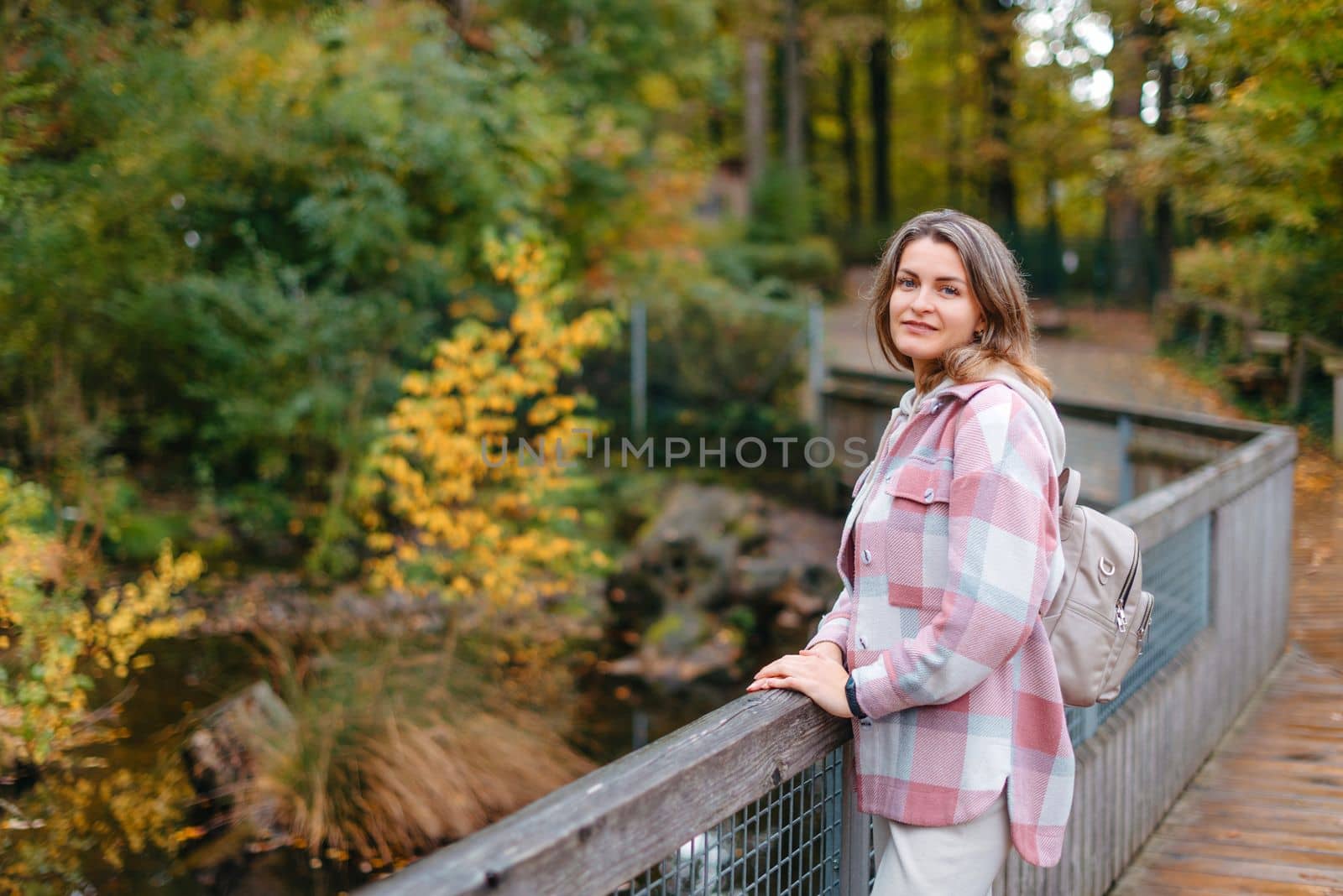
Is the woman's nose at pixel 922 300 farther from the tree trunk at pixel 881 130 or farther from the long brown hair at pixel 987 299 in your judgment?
the tree trunk at pixel 881 130

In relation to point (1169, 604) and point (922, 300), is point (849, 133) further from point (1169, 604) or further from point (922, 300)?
point (922, 300)

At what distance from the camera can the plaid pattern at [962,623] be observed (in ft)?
5.53

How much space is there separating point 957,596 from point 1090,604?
14.2 inches

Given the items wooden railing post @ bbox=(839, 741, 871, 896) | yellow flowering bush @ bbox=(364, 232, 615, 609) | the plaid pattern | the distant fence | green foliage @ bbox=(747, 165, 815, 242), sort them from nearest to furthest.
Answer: the distant fence < the plaid pattern < wooden railing post @ bbox=(839, 741, 871, 896) < yellow flowering bush @ bbox=(364, 232, 615, 609) < green foliage @ bbox=(747, 165, 815, 242)

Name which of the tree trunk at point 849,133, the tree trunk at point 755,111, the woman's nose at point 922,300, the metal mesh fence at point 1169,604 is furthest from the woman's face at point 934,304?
the tree trunk at point 849,133

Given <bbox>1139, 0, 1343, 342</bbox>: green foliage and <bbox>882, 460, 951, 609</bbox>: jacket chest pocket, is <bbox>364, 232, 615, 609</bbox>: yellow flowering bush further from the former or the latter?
<bbox>882, 460, 951, 609</bbox>: jacket chest pocket

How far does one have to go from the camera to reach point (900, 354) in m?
2.07

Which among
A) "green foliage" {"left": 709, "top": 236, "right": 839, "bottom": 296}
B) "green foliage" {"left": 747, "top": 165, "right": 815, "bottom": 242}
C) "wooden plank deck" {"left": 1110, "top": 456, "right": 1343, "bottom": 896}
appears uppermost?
"green foliage" {"left": 747, "top": 165, "right": 815, "bottom": 242}

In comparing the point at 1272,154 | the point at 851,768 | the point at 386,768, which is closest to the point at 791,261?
the point at 1272,154

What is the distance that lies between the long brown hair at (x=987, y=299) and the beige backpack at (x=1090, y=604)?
0.79 feet

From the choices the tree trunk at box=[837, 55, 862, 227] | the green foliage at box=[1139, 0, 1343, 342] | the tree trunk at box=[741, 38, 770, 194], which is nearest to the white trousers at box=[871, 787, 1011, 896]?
the green foliage at box=[1139, 0, 1343, 342]

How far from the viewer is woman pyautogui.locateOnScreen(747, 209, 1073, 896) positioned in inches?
66.6

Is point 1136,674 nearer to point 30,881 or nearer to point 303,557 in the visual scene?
point 30,881

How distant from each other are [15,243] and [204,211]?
10.1 ft
